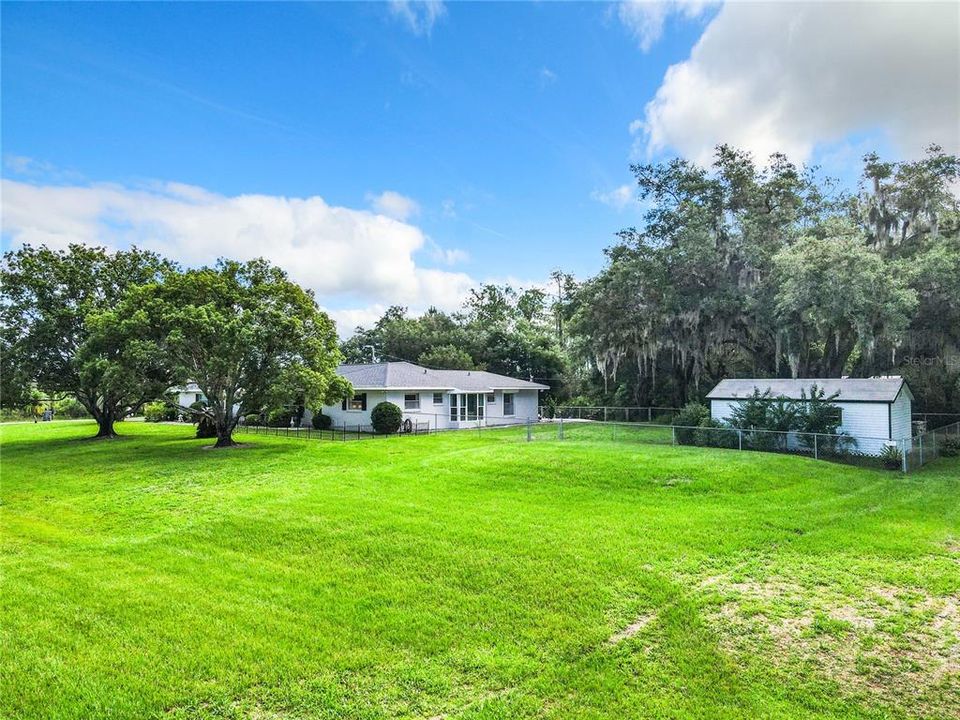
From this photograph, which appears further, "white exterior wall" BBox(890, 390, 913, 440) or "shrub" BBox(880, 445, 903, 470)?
"white exterior wall" BBox(890, 390, 913, 440)

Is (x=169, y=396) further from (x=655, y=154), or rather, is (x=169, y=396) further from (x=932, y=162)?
(x=932, y=162)

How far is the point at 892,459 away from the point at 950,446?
468cm

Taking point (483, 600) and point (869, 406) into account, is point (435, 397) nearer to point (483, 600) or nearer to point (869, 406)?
point (869, 406)

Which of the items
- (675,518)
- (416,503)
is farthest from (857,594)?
(416,503)

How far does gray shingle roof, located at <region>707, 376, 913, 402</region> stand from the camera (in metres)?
15.7

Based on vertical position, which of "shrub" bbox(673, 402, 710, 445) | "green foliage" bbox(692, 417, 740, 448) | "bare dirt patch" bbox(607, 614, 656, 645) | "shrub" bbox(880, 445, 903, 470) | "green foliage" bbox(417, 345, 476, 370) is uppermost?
"green foliage" bbox(417, 345, 476, 370)

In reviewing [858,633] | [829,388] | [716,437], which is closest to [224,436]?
Result: [716,437]

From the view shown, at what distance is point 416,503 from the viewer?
9.51m

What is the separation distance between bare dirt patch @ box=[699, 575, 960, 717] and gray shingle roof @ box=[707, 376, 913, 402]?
1212cm

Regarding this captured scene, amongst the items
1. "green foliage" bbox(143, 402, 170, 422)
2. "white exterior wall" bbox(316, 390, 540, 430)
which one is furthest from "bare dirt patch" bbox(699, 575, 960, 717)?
"green foliage" bbox(143, 402, 170, 422)

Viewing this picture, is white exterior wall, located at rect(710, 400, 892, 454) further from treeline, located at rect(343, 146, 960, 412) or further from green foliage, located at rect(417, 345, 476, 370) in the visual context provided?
green foliage, located at rect(417, 345, 476, 370)

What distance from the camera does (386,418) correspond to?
22.5 metres

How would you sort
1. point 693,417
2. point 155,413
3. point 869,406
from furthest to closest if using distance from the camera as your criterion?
point 155,413 < point 693,417 < point 869,406

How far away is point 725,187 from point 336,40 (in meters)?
18.0
